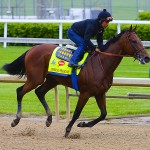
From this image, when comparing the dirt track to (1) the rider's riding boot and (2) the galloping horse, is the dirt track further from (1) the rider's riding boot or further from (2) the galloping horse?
(1) the rider's riding boot

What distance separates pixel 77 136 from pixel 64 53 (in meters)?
1.35

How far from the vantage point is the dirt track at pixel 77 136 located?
8766 mm

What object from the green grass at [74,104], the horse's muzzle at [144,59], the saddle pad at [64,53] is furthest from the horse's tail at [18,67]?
the horse's muzzle at [144,59]

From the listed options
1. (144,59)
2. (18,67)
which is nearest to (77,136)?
(144,59)

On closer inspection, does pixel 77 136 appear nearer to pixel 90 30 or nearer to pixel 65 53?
pixel 65 53

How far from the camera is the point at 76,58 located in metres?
9.88

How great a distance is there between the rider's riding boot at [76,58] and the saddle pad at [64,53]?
0.46ft

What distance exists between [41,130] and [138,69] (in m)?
8.91

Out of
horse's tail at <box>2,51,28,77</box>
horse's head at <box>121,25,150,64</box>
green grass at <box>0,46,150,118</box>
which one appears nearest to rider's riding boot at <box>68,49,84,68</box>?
horse's head at <box>121,25,150,64</box>

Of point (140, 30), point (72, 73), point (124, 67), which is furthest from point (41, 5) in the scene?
point (72, 73)

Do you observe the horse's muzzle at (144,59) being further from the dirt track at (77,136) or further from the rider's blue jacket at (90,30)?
the dirt track at (77,136)

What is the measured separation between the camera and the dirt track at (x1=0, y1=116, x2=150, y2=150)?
345 inches

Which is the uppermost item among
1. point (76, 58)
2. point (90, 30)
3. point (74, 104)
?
point (90, 30)

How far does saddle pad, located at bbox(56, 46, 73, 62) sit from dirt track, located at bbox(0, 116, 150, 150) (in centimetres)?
115
